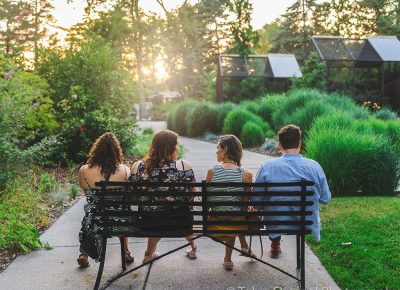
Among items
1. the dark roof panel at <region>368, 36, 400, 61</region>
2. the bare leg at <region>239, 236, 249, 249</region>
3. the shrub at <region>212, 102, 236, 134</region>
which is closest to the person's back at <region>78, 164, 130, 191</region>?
the bare leg at <region>239, 236, 249, 249</region>

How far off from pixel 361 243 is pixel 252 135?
1123 cm

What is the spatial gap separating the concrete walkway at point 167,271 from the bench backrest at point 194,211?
0.43m

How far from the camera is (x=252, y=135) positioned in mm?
16328

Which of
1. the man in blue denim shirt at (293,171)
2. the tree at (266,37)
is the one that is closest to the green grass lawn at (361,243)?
the man in blue denim shirt at (293,171)

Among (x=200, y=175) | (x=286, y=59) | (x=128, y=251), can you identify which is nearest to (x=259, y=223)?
(x=128, y=251)

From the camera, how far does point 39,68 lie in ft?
44.9

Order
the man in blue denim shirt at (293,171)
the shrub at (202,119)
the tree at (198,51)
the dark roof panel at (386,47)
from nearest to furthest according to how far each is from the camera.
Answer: the man in blue denim shirt at (293,171) < the shrub at (202,119) < the dark roof panel at (386,47) < the tree at (198,51)

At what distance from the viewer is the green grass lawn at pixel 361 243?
421cm

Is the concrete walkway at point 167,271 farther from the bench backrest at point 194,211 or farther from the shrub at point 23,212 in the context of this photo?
the bench backrest at point 194,211

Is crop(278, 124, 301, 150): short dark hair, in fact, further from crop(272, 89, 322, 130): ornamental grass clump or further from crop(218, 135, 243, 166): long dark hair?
crop(272, 89, 322, 130): ornamental grass clump

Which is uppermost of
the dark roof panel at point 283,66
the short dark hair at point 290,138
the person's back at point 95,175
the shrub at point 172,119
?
the dark roof panel at point 283,66

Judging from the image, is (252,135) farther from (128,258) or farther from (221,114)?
(128,258)

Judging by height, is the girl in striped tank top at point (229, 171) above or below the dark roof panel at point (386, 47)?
below

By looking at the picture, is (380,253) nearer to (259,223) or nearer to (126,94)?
(259,223)
